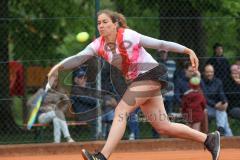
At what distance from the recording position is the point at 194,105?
40.1 ft

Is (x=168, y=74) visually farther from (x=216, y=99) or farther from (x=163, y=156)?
(x=163, y=156)

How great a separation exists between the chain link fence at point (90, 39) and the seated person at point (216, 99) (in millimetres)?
173

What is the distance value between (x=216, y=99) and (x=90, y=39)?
2.72 meters

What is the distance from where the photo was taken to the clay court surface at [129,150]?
36.4 feet

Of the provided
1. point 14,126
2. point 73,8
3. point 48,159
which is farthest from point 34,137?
point 73,8

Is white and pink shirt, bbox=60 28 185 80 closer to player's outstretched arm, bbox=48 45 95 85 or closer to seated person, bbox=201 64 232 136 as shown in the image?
player's outstretched arm, bbox=48 45 95 85

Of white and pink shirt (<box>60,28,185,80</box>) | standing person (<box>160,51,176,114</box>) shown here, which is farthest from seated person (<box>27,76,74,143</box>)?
white and pink shirt (<box>60,28,185,80</box>)

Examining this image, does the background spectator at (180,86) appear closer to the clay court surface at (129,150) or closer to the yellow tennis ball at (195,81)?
the yellow tennis ball at (195,81)

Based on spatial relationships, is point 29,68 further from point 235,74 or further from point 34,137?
point 235,74

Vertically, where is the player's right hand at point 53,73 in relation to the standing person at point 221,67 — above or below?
above

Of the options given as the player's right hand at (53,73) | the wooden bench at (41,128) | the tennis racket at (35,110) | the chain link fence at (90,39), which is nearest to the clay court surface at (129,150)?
the chain link fence at (90,39)

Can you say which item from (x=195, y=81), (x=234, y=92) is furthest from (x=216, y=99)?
(x=195, y=81)

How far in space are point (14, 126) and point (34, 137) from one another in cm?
44

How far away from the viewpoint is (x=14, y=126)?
12.5 meters
